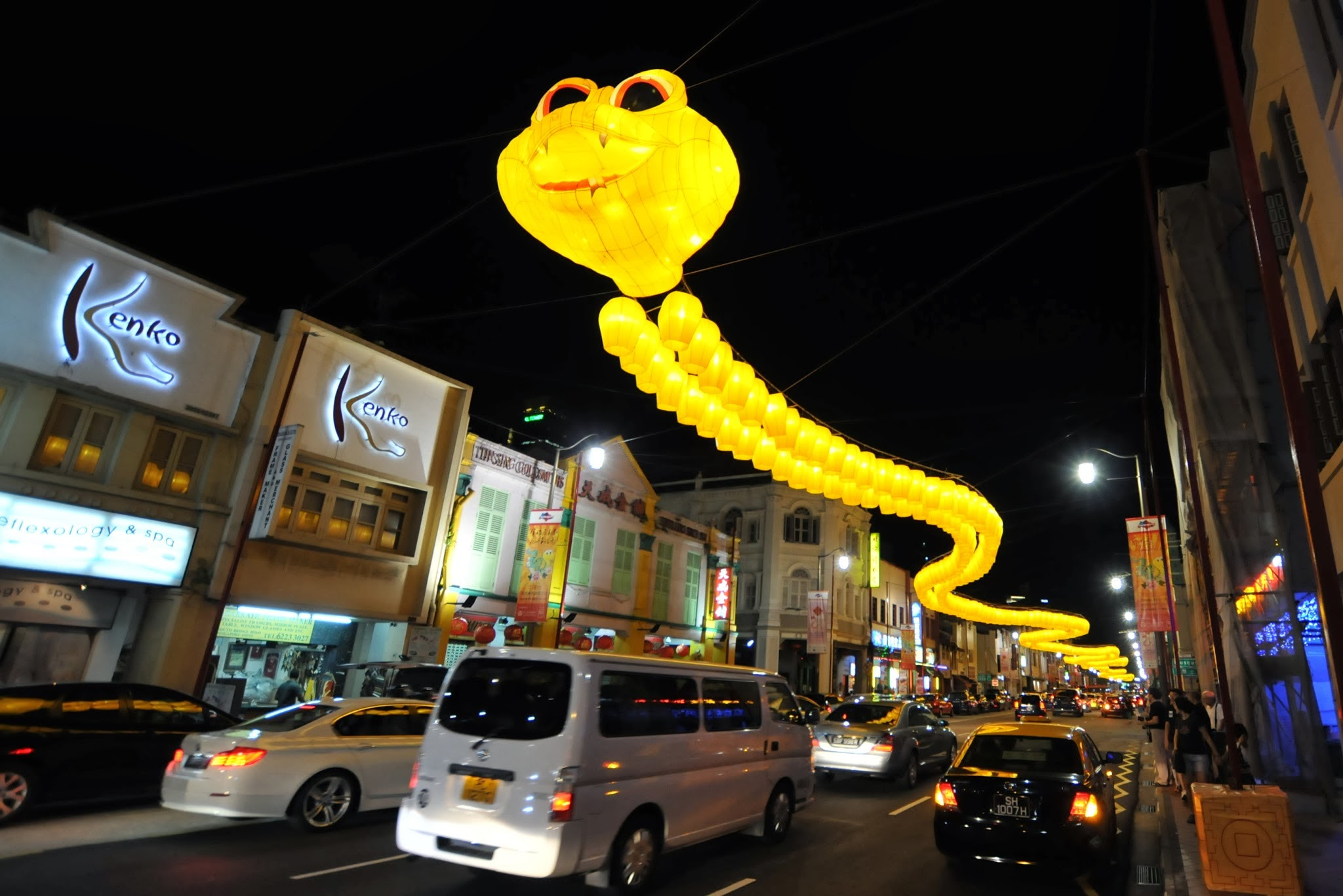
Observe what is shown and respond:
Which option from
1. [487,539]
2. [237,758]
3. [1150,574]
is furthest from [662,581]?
[237,758]

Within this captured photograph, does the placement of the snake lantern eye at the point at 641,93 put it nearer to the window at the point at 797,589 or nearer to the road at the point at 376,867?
the road at the point at 376,867

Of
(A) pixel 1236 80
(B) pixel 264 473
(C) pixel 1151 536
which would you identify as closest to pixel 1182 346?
(C) pixel 1151 536

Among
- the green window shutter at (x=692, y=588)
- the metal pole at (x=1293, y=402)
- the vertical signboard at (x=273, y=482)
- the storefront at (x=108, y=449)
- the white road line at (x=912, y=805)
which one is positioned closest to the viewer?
the metal pole at (x=1293, y=402)

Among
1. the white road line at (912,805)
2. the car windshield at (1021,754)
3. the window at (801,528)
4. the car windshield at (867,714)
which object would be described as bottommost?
the white road line at (912,805)

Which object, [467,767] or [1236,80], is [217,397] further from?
[1236,80]

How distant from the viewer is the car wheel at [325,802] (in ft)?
27.4

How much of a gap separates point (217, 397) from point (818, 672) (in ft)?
112

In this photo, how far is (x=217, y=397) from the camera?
1638cm

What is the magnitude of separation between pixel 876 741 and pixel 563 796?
9.29m

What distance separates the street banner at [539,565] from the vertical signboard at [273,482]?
669 centimetres

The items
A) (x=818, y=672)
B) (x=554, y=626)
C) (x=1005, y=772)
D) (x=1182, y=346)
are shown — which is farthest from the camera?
(x=818, y=672)

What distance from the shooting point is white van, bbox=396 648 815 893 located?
6.02 m

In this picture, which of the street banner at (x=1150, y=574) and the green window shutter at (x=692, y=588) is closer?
the street banner at (x=1150, y=574)

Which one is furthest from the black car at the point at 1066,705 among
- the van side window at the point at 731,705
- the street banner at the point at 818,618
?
the van side window at the point at 731,705
